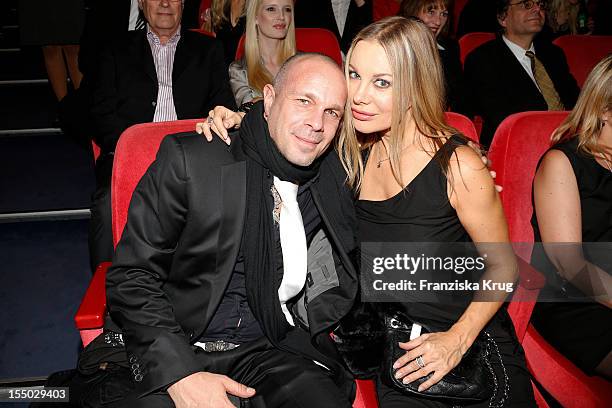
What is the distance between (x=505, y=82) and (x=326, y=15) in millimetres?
1538

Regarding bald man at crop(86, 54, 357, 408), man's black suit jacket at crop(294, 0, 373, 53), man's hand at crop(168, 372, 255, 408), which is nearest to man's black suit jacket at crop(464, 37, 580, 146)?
man's black suit jacket at crop(294, 0, 373, 53)

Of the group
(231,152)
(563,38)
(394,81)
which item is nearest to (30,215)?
(231,152)

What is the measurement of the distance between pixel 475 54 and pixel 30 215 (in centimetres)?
271

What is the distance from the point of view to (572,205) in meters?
1.82

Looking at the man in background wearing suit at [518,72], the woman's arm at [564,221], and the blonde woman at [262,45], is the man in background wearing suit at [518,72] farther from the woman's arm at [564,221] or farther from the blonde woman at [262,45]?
the woman's arm at [564,221]

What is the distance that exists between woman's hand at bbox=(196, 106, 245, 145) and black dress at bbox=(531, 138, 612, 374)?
1.00 m

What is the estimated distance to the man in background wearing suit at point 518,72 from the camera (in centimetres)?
324

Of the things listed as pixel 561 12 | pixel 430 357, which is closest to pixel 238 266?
pixel 430 357

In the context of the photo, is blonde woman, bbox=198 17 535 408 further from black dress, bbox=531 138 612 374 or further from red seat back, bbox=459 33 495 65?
red seat back, bbox=459 33 495 65

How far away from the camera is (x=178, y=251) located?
1614 millimetres

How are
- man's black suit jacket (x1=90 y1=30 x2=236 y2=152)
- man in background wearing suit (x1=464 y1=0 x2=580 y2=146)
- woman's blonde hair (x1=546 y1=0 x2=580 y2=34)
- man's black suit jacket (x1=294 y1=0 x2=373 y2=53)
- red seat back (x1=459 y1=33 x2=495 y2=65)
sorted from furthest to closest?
woman's blonde hair (x1=546 y1=0 x2=580 y2=34), man's black suit jacket (x1=294 y1=0 x2=373 y2=53), red seat back (x1=459 y1=33 x2=495 y2=65), man in background wearing suit (x1=464 y1=0 x2=580 y2=146), man's black suit jacket (x1=90 y1=30 x2=236 y2=152)

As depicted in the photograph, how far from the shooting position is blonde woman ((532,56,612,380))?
5.92 feet

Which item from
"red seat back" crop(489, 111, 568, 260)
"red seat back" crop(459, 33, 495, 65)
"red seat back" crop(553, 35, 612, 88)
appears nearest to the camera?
"red seat back" crop(489, 111, 568, 260)

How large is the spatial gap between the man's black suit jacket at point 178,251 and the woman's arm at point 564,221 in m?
0.67
